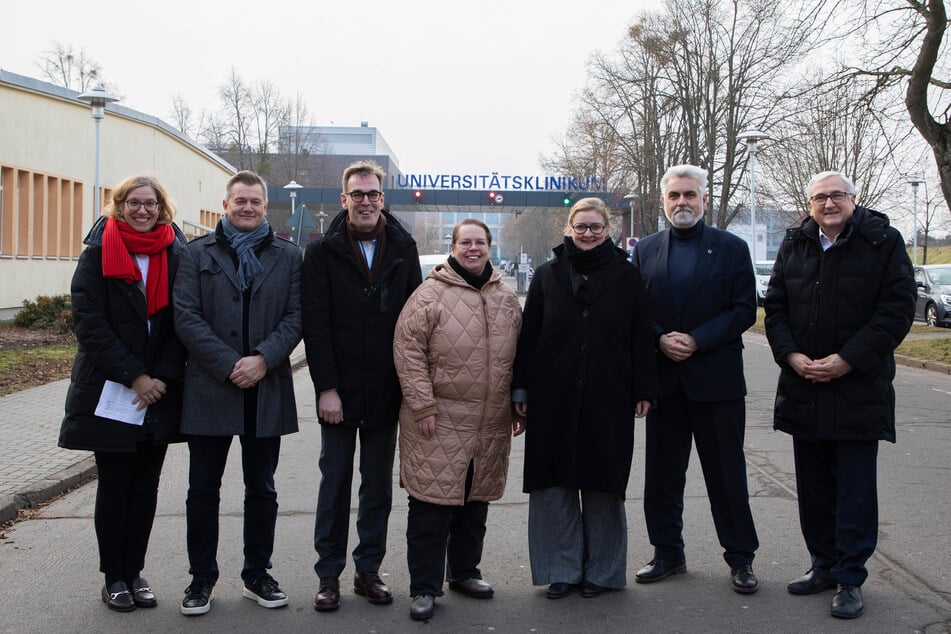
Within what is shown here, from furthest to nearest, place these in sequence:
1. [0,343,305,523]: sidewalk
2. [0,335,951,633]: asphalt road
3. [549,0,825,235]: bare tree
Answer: [549,0,825,235]: bare tree → [0,343,305,523]: sidewalk → [0,335,951,633]: asphalt road

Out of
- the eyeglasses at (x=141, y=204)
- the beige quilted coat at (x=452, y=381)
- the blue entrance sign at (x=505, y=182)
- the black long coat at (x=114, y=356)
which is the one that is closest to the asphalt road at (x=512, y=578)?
the beige quilted coat at (x=452, y=381)

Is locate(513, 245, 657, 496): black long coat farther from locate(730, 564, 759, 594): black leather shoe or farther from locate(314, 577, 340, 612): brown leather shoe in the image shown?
locate(314, 577, 340, 612): brown leather shoe

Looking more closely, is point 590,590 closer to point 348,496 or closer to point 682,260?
point 348,496

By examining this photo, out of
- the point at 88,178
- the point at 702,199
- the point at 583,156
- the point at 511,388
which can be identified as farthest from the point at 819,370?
the point at 583,156

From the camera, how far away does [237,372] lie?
4547mm

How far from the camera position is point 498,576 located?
5117mm

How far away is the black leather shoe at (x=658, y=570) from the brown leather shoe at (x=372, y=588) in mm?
1290

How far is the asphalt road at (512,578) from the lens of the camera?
4.38 m

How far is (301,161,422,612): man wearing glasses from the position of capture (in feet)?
15.5

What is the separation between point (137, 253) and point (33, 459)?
4149 mm

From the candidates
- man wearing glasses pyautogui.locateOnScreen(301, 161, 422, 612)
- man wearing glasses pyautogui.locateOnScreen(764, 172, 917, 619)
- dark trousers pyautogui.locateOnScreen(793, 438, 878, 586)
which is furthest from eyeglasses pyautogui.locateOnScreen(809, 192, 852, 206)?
man wearing glasses pyautogui.locateOnScreen(301, 161, 422, 612)

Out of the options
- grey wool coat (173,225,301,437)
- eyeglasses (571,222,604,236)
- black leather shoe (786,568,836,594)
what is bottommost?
black leather shoe (786,568,836,594)

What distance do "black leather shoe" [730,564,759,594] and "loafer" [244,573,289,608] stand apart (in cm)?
220

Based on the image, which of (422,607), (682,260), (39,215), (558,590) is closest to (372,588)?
(422,607)
